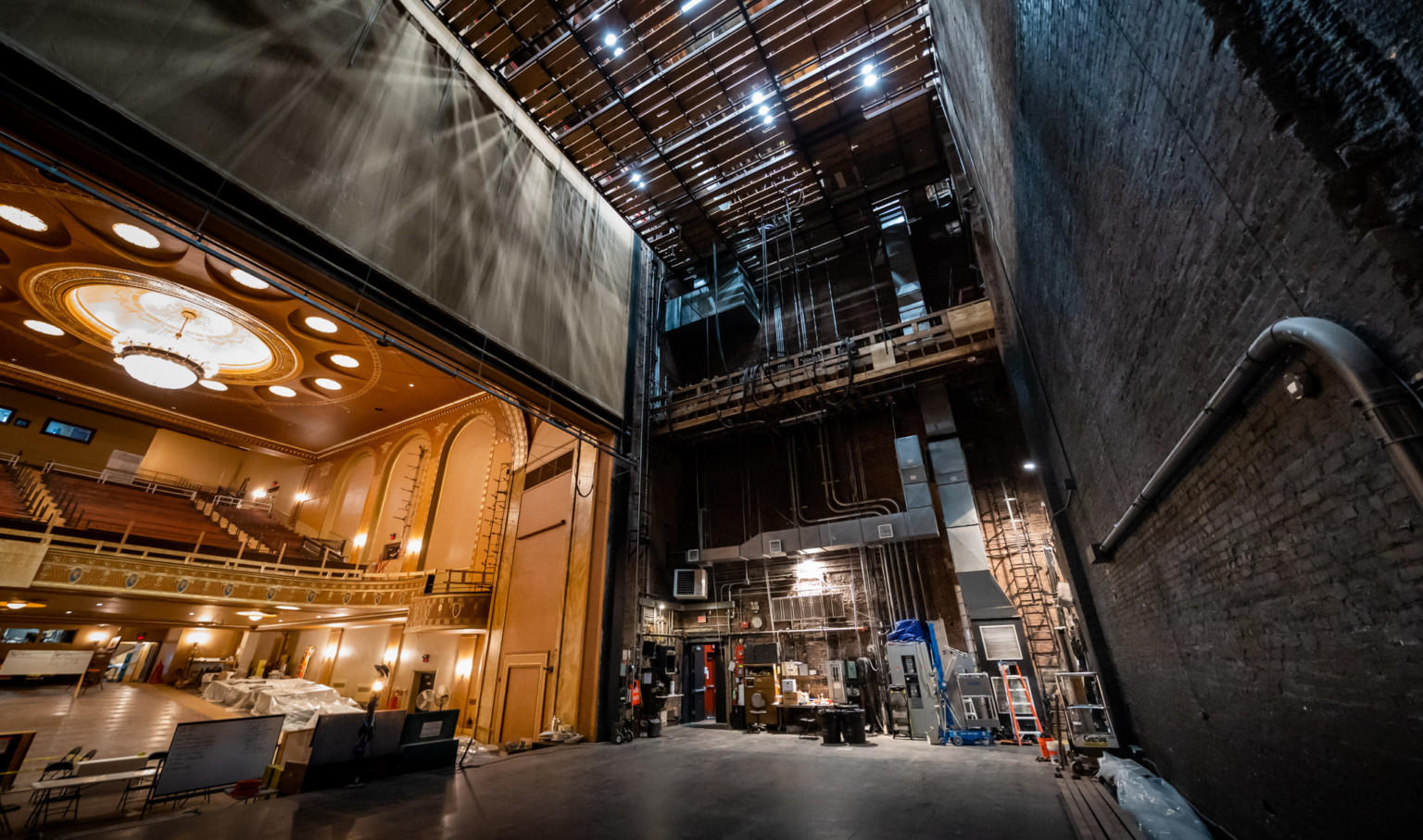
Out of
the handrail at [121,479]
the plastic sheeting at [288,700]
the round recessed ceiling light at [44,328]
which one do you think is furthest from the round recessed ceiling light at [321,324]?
the handrail at [121,479]

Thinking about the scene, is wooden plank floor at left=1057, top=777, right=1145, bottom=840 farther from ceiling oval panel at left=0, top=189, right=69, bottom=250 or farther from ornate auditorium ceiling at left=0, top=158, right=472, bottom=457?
ceiling oval panel at left=0, top=189, right=69, bottom=250

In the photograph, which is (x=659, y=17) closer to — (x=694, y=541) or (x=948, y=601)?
(x=694, y=541)

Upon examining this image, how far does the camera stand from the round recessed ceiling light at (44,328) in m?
11.7

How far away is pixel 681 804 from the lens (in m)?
4.77

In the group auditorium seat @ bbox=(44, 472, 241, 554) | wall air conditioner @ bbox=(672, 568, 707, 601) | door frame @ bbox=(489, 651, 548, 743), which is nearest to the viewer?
door frame @ bbox=(489, 651, 548, 743)

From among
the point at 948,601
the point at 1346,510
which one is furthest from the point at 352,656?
Result: the point at 1346,510

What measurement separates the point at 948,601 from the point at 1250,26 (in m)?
11.0

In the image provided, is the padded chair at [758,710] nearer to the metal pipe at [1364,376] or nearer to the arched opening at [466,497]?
the arched opening at [466,497]

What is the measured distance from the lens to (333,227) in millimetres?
6133

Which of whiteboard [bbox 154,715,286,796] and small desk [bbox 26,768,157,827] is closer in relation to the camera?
small desk [bbox 26,768,157,827]

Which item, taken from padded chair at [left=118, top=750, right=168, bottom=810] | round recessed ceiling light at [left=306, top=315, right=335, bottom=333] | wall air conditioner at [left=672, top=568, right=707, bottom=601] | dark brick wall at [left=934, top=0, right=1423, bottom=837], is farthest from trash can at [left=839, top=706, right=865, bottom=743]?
Result: round recessed ceiling light at [left=306, top=315, right=335, bottom=333]

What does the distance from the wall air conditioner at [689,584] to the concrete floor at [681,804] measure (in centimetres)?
530

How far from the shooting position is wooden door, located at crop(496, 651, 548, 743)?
996 cm

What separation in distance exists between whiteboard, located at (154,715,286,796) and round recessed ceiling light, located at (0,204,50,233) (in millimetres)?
9252
